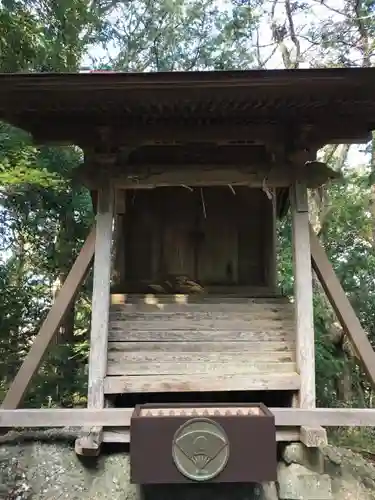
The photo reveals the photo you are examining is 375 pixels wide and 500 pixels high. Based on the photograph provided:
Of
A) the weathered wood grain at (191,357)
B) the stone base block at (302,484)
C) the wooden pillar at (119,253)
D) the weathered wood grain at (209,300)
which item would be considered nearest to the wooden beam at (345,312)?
the weathered wood grain at (209,300)

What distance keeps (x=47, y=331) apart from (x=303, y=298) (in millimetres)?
2338

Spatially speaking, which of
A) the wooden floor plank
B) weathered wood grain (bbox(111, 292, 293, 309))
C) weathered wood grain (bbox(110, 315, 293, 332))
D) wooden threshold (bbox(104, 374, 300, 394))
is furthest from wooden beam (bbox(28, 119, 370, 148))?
wooden threshold (bbox(104, 374, 300, 394))

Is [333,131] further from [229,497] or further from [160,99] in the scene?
[229,497]

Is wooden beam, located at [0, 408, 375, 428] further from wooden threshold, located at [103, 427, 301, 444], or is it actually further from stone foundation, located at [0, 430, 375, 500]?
stone foundation, located at [0, 430, 375, 500]

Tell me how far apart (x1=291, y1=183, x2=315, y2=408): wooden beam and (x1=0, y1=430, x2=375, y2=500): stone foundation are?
21.1 inches

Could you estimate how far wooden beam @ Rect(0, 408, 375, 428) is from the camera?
407cm

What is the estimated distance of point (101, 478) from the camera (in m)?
4.16

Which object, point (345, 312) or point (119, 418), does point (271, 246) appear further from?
point (119, 418)

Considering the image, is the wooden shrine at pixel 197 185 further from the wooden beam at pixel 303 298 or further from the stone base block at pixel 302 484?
the stone base block at pixel 302 484

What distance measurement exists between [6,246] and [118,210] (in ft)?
19.1

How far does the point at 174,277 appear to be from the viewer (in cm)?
594

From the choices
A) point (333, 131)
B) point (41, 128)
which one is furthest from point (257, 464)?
point (41, 128)

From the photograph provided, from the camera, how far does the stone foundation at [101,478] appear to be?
4.04 metres

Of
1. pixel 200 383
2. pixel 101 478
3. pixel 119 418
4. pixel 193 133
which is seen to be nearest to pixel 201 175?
pixel 193 133
